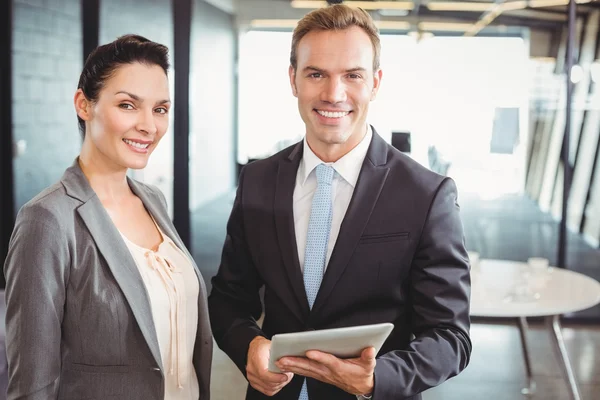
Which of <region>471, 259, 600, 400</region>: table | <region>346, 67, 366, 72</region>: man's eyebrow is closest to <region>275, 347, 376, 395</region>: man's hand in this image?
<region>346, 67, 366, 72</region>: man's eyebrow

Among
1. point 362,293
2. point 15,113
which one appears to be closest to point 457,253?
point 362,293

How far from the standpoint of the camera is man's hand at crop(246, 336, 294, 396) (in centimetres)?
141

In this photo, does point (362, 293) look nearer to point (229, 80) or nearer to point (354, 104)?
point (354, 104)

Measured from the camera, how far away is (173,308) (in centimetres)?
162

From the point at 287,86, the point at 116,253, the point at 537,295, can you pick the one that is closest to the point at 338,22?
the point at 116,253

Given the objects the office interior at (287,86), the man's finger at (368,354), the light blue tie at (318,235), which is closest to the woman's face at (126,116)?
the light blue tie at (318,235)

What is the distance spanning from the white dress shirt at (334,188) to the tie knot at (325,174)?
0.01 meters

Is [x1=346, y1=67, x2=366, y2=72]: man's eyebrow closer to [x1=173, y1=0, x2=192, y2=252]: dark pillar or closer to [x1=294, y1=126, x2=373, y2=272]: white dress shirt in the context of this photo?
[x1=294, y1=126, x2=373, y2=272]: white dress shirt

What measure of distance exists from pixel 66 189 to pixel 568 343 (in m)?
4.22

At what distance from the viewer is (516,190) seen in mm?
5348

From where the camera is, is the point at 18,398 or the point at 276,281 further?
the point at 276,281

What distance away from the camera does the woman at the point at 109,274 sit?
139 centimetres

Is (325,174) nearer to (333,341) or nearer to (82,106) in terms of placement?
(333,341)

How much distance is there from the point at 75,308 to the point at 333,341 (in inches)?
23.2
